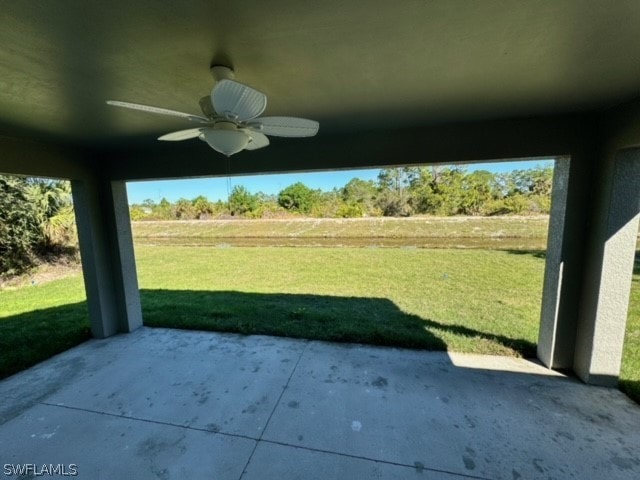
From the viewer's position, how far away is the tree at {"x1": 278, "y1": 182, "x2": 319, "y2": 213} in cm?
2006

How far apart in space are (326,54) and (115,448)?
2859 millimetres

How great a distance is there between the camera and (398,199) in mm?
17516

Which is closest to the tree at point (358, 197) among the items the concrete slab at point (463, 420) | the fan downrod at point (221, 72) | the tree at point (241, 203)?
the tree at point (241, 203)

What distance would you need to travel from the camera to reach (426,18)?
114cm

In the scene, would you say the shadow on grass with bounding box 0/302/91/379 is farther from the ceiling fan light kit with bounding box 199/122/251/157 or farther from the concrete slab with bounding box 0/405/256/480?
the ceiling fan light kit with bounding box 199/122/251/157

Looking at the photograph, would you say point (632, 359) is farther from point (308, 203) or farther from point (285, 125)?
point (308, 203)

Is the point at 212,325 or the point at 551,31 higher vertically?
the point at 551,31

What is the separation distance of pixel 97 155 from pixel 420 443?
467 cm

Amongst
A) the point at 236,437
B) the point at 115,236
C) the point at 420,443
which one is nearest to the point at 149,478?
the point at 236,437

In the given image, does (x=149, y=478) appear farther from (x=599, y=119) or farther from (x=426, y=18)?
(x=599, y=119)

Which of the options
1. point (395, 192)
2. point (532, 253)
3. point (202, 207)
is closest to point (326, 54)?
point (532, 253)

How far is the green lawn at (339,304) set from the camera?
11.1ft

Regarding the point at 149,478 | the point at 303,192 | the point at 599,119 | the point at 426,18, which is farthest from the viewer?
the point at 303,192

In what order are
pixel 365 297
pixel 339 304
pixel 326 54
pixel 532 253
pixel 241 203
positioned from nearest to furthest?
pixel 326 54, pixel 339 304, pixel 365 297, pixel 532 253, pixel 241 203
